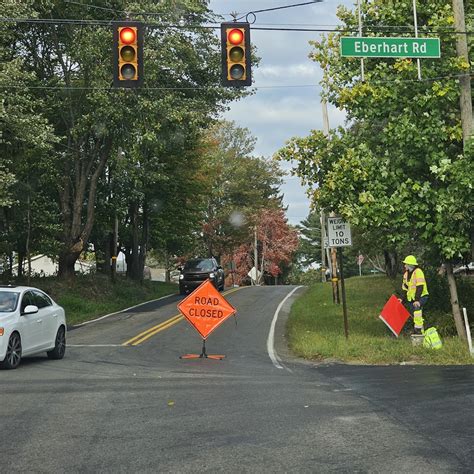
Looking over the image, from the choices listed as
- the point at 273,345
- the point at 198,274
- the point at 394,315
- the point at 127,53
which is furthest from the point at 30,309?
the point at 198,274

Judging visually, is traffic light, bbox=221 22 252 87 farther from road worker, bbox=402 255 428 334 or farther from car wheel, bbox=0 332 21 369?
car wheel, bbox=0 332 21 369

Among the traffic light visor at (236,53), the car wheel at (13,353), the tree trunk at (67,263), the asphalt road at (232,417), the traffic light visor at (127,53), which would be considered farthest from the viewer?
the tree trunk at (67,263)

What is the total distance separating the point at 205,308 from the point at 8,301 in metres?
4.22

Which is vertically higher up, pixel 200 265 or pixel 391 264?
pixel 200 265

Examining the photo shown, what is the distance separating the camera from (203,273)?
121ft

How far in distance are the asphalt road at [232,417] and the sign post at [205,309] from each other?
111 cm

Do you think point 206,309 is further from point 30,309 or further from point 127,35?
point 127,35

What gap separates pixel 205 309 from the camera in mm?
15797

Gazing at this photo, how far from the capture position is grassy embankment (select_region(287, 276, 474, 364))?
46.4 feet

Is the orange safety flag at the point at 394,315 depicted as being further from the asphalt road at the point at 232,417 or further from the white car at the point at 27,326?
the white car at the point at 27,326

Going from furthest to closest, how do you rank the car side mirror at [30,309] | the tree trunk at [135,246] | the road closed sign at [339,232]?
1. the tree trunk at [135,246]
2. the road closed sign at [339,232]
3. the car side mirror at [30,309]

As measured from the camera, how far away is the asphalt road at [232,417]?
626 centimetres

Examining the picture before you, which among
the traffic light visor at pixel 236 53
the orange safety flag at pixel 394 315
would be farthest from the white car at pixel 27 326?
the orange safety flag at pixel 394 315

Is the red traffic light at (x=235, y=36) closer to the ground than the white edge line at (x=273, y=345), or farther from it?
farther from it
